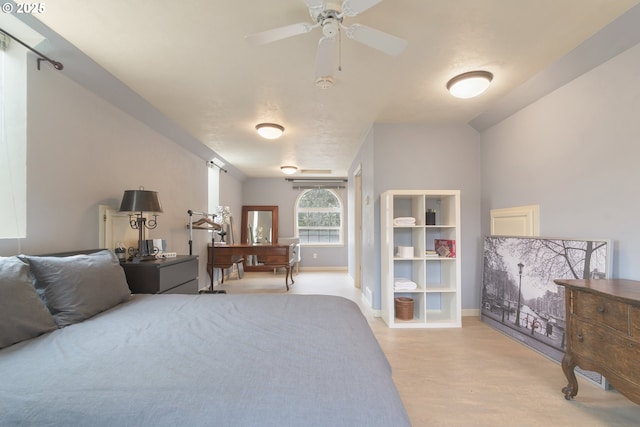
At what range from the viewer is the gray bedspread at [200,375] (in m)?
0.73

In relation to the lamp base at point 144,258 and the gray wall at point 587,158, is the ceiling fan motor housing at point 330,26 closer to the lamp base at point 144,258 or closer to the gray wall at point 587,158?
the gray wall at point 587,158

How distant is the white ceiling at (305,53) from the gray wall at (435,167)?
0.78 ft

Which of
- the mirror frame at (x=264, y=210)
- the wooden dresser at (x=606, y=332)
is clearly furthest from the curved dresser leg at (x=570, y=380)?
the mirror frame at (x=264, y=210)

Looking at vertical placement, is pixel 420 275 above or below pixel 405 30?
below

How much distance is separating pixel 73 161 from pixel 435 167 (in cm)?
365

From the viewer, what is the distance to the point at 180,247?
13.3ft

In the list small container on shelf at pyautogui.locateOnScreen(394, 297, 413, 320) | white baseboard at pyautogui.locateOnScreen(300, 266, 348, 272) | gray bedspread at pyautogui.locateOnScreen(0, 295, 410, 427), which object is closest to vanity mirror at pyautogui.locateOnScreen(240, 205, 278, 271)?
white baseboard at pyautogui.locateOnScreen(300, 266, 348, 272)

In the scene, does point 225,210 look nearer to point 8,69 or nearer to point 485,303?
point 8,69

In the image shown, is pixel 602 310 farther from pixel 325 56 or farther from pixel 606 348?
pixel 325 56

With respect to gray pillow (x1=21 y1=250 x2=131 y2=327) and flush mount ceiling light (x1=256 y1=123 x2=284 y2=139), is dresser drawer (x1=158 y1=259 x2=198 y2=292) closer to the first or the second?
gray pillow (x1=21 y1=250 x2=131 y2=327)

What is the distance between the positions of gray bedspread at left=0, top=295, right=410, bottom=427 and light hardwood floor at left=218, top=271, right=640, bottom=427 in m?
0.93

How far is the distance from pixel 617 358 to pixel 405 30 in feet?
7.43

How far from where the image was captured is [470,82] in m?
2.37

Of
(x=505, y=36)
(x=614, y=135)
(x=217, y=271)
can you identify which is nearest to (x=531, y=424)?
(x=614, y=135)
